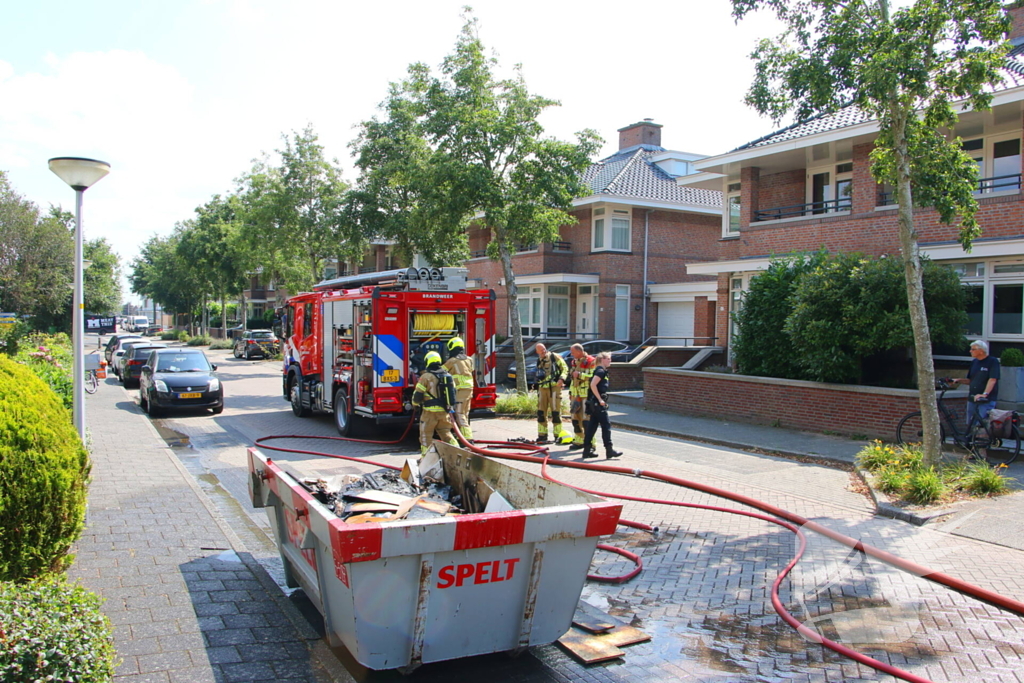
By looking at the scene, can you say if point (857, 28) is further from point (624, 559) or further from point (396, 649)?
point (396, 649)

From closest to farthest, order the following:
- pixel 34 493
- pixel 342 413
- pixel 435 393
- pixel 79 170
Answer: pixel 34 493 < pixel 79 170 < pixel 435 393 < pixel 342 413

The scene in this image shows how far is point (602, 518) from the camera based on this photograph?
13.0 feet

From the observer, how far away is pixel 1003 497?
8172 millimetres

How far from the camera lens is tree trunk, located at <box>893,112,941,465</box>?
8.89 meters

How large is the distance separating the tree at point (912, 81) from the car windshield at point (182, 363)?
13790 mm

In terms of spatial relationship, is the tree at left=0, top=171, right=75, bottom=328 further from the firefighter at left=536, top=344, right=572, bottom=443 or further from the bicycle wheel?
the bicycle wheel

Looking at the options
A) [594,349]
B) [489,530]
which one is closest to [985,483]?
[489,530]

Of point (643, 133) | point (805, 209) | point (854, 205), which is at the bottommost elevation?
point (854, 205)

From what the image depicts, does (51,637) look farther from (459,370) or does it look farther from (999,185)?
(999,185)

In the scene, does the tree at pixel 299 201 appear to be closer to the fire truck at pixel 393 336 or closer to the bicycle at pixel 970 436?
the fire truck at pixel 393 336

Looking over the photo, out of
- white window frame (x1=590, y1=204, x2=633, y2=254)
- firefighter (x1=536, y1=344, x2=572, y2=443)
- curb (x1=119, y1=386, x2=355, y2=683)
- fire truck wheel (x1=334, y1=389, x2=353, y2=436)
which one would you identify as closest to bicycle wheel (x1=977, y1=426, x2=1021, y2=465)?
firefighter (x1=536, y1=344, x2=572, y2=443)

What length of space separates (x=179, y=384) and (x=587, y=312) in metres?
15.8

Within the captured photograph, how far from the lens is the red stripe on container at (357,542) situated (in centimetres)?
338

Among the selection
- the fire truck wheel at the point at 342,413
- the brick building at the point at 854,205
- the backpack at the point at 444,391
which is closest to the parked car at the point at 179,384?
the fire truck wheel at the point at 342,413
